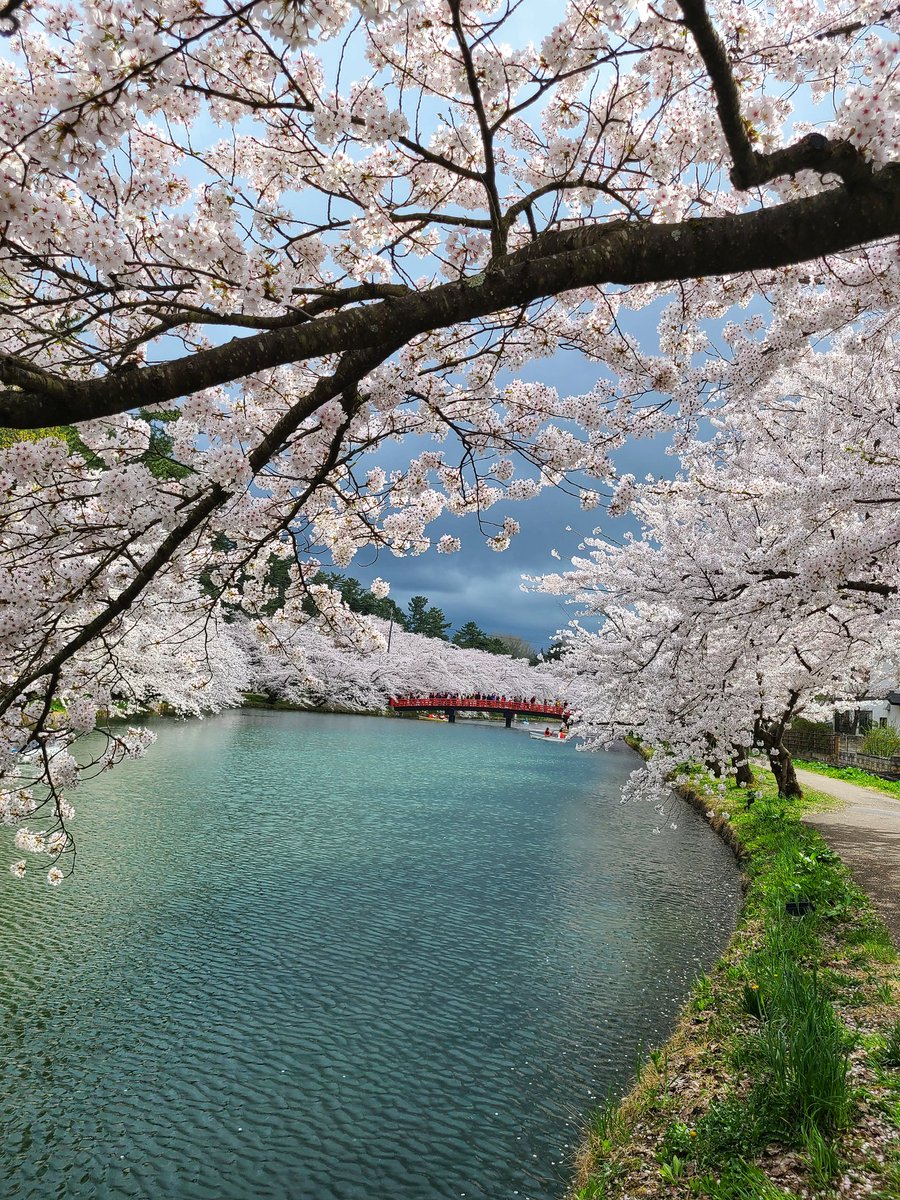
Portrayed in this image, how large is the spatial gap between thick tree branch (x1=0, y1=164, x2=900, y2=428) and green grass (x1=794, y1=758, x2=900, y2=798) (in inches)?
776

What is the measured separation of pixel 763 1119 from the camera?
12.1 ft

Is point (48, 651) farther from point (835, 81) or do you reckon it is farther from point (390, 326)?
point (835, 81)

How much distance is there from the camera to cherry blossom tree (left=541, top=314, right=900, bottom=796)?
5617 millimetres

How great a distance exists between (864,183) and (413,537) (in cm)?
455

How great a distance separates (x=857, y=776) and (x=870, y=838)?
12.4m

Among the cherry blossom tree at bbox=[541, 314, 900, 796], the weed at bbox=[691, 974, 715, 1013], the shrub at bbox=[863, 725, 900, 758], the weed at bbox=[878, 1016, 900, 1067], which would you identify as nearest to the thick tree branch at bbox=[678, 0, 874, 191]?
the cherry blossom tree at bbox=[541, 314, 900, 796]

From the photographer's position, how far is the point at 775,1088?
381 centimetres

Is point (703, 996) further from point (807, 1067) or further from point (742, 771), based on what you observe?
point (742, 771)

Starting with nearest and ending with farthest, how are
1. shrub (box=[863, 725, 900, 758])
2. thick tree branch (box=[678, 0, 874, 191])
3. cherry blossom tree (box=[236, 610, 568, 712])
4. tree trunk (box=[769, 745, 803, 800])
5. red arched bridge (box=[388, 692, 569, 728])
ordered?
1. thick tree branch (box=[678, 0, 874, 191])
2. tree trunk (box=[769, 745, 803, 800])
3. shrub (box=[863, 725, 900, 758])
4. cherry blossom tree (box=[236, 610, 568, 712])
5. red arched bridge (box=[388, 692, 569, 728])

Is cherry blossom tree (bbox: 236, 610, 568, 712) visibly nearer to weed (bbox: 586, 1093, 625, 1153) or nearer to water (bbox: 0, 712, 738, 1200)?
water (bbox: 0, 712, 738, 1200)

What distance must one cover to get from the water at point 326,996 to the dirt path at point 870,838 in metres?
1.72

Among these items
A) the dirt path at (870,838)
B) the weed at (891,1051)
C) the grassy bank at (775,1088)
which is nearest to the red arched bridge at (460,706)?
the dirt path at (870,838)

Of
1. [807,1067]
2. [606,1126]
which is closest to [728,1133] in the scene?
[807,1067]

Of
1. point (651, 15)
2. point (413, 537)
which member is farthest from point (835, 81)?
point (413, 537)
